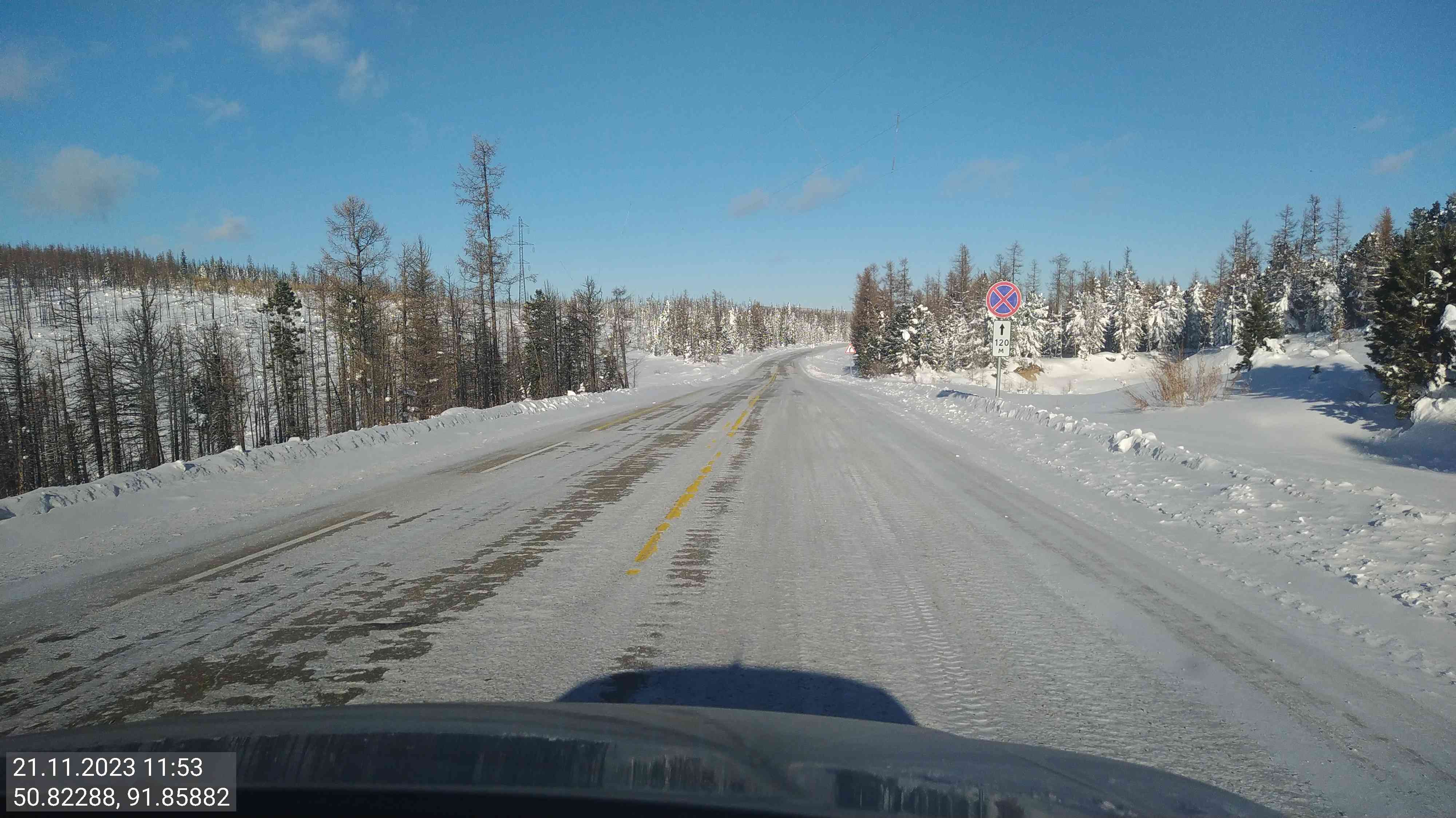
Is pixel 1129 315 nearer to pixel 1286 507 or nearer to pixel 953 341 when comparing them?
pixel 953 341

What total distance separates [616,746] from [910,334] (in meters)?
57.2

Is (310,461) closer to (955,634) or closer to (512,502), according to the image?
(512,502)

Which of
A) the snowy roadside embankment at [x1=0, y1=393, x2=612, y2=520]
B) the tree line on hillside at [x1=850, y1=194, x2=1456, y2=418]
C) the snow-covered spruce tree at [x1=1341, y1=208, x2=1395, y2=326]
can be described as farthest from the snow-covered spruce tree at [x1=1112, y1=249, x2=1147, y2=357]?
the snowy roadside embankment at [x1=0, y1=393, x2=612, y2=520]

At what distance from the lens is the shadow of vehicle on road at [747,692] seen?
325 centimetres

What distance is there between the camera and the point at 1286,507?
673 centimetres

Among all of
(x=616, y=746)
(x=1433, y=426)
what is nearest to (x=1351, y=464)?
(x=1433, y=426)

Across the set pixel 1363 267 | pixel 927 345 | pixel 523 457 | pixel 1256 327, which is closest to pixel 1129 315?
pixel 1363 267

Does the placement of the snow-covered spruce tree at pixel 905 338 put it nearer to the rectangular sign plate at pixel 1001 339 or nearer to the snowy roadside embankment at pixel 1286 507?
the rectangular sign plate at pixel 1001 339

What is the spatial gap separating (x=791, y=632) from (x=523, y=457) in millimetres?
10087

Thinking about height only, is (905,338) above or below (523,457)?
above

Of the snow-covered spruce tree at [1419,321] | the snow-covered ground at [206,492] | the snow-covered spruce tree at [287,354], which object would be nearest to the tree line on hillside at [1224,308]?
the snow-covered spruce tree at [1419,321]

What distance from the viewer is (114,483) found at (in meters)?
9.34

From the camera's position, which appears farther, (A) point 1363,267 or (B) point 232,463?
(A) point 1363,267

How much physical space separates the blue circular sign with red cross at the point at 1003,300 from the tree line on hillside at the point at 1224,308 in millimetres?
4490
